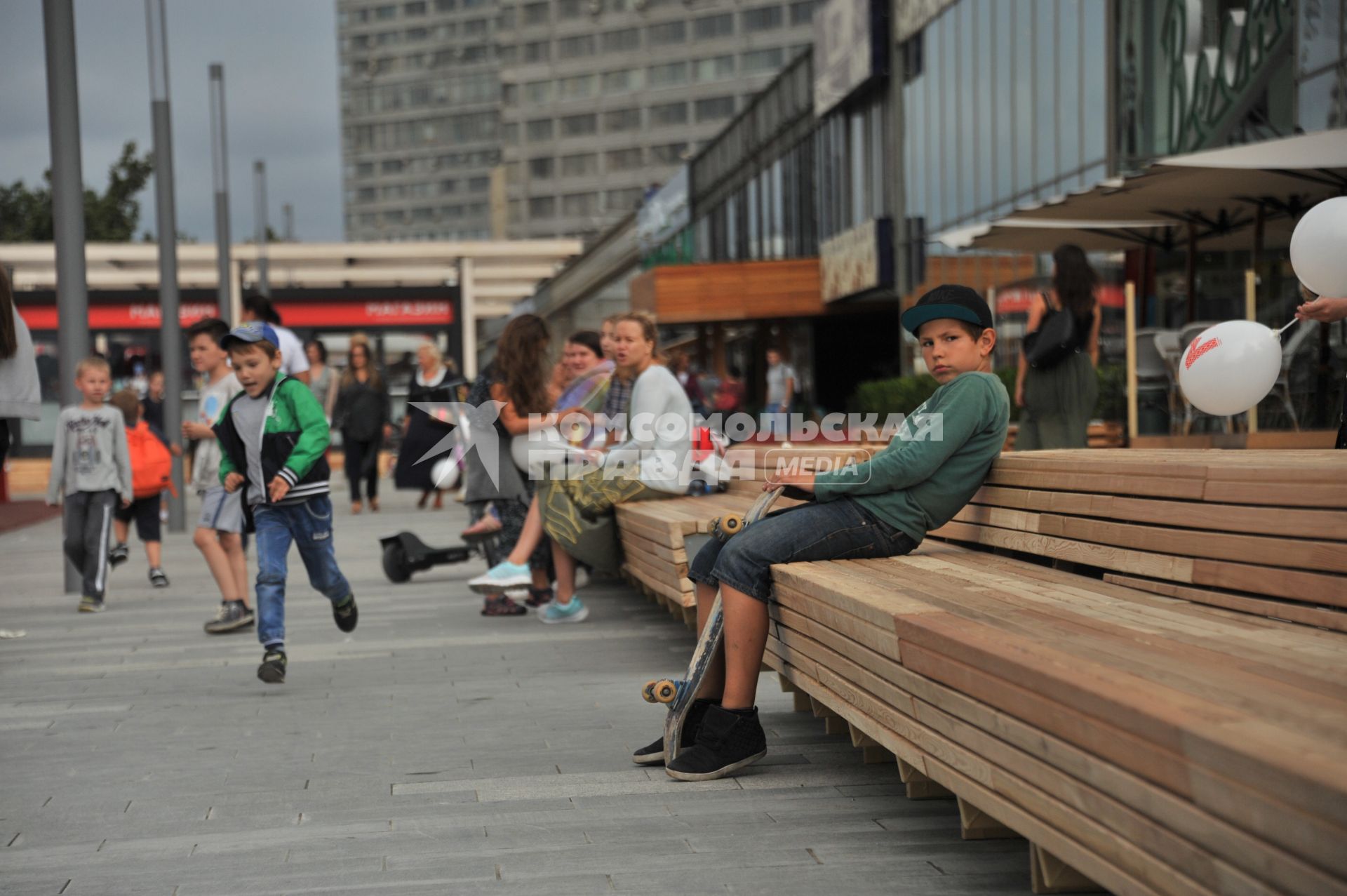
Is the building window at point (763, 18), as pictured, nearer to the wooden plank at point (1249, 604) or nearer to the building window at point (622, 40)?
the building window at point (622, 40)

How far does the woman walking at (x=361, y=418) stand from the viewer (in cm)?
1844

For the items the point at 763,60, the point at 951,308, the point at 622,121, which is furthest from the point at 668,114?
the point at 951,308

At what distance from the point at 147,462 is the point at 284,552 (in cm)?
491

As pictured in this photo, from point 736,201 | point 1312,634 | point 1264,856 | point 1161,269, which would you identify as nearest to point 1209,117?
point 1161,269

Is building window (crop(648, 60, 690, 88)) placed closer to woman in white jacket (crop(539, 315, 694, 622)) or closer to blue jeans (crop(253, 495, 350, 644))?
woman in white jacket (crop(539, 315, 694, 622))

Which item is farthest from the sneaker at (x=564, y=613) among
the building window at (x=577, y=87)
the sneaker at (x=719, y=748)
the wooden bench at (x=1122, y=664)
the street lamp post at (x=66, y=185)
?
the building window at (x=577, y=87)

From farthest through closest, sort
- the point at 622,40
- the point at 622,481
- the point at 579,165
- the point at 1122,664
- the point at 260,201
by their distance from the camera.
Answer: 1. the point at 579,165
2. the point at 622,40
3. the point at 260,201
4. the point at 622,481
5. the point at 1122,664

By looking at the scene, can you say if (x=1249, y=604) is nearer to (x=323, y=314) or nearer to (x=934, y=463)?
(x=934, y=463)

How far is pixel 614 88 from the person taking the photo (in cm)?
11075

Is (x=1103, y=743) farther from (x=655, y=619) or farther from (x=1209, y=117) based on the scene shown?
(x=1209, y=117)

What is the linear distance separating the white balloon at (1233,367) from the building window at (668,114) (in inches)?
4101

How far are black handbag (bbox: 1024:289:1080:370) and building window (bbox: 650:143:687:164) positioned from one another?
101 metres

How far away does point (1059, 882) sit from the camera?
329 cm

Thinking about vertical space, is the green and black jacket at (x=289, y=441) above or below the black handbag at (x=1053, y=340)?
below
